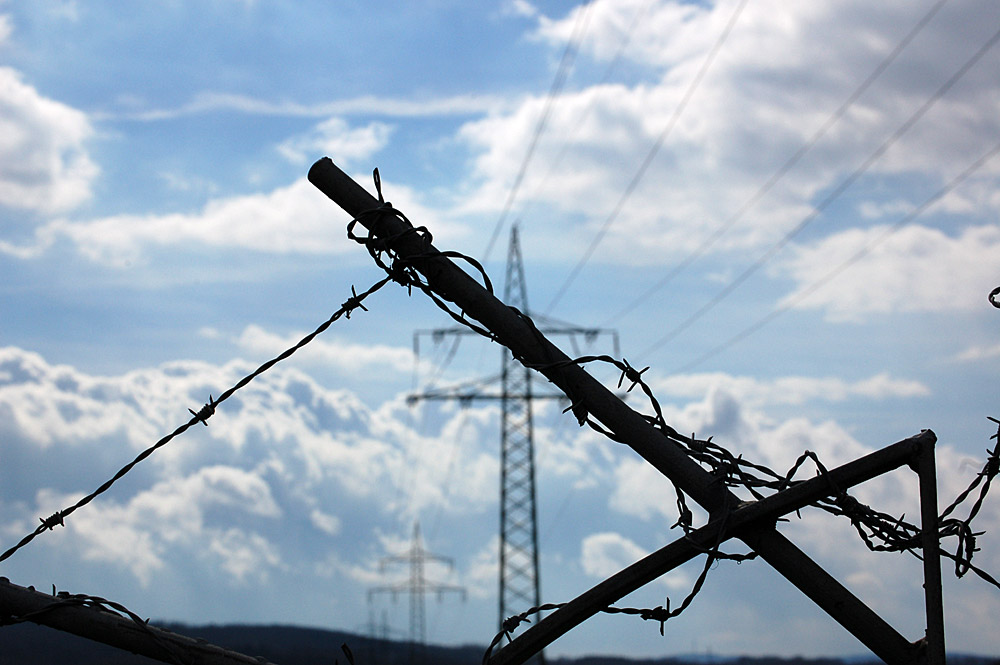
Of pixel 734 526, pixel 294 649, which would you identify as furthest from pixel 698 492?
pixel 294 649

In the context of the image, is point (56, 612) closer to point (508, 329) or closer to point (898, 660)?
point (508, 329)

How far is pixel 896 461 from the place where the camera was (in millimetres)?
3598

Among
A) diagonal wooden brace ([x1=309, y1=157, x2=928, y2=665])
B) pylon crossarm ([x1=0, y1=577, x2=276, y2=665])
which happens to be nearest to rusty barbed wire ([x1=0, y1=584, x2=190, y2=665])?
pylon crossarm ([x1=0, y1=577, x2=276, y2=665])

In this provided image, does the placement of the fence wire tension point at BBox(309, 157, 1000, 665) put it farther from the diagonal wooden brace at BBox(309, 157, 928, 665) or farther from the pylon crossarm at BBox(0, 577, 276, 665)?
the pylon crossarm at BBox(0, 577, 276, 665)

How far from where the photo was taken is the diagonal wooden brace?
3.56 m

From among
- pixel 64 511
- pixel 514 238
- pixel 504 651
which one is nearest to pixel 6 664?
pixel 64 511

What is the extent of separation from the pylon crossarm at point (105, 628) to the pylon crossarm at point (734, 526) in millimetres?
1039

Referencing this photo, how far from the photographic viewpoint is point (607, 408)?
368 cm

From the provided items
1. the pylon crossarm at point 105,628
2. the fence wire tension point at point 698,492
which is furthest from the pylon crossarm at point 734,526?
the pylon crossarm at point 105,628

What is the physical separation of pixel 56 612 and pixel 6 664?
4067 millimetres

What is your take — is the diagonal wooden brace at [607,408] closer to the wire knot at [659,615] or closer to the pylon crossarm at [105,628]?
the wire knot at [659,615]

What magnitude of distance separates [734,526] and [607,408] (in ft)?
1.94

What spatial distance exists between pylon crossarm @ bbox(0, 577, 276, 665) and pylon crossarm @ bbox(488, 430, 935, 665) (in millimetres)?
1039

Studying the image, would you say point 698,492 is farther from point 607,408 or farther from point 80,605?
point 80,605
